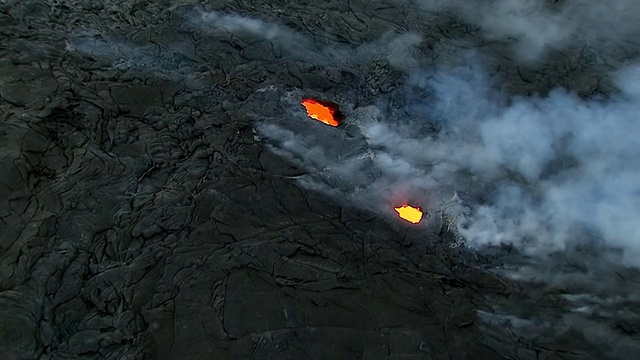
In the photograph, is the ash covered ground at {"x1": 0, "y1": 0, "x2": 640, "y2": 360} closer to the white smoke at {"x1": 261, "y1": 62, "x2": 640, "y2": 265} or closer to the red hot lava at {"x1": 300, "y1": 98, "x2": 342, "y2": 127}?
the white smoke at {"x1": 261, "y1": 62, "x2": 640, "y2": 265}

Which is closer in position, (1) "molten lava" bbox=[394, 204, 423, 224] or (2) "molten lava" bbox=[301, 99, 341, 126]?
(1) "molten lava" bbox=[394, 204, 423, 224]

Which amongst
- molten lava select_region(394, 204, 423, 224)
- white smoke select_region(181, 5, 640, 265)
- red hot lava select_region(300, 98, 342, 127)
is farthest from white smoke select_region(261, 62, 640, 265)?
red hot lava select_region(300, 98, 342, 127)

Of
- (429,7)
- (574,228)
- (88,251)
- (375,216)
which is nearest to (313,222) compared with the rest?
(375,216)

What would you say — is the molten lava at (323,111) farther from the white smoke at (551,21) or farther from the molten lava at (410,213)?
the white smoke at (551,21)

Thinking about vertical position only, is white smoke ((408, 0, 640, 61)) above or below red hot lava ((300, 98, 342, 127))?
above

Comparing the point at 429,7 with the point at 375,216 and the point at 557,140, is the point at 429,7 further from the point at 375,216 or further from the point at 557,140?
the point at 375,216
